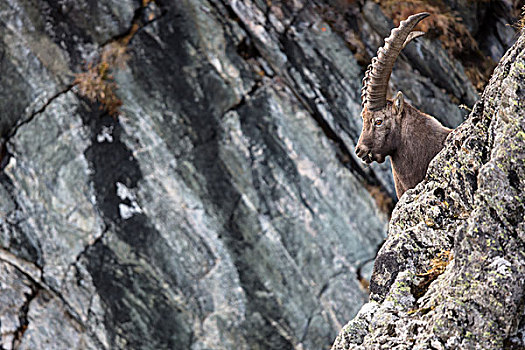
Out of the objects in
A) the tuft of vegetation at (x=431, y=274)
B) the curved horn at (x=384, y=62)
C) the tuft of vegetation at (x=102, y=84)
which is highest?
the tuft of vegetation at (x=102, y=84)

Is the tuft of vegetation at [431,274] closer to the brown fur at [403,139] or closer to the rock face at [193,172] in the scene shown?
the brown fur at [403,139]

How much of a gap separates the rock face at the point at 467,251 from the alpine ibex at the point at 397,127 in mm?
1690

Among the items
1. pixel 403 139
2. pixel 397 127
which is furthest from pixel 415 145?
pixel 397 127

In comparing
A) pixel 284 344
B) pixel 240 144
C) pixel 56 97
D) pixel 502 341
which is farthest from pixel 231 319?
pixel 502 341

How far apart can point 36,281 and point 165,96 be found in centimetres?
491

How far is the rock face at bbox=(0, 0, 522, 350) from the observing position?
12094mm

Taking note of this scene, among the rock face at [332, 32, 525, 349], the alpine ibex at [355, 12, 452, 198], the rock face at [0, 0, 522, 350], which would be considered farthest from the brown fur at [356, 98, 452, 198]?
the rock face at [0, 0, 522, 350]

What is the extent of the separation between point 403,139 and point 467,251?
121 inches

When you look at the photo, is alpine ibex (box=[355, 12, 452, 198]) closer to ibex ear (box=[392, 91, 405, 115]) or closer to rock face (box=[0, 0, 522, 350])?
ibex ear (box=[392, 91, 405, 115])

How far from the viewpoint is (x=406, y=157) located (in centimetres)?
632

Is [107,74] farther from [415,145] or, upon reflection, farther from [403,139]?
[415,145]

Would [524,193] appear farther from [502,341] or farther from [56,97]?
[56,97]

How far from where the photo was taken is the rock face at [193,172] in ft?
39.7

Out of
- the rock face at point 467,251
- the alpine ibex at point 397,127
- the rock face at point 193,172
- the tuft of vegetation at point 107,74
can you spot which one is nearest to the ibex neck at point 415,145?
the alpine ibex at point 397,127
